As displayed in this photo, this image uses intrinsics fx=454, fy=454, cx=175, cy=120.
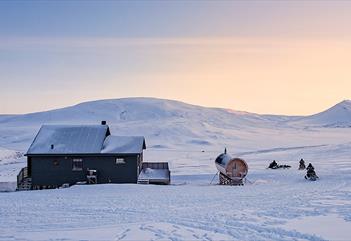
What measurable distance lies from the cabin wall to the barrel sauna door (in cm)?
774

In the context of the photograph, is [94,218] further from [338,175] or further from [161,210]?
[338,175]

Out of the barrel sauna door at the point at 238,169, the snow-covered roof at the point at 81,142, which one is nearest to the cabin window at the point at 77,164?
the snow-covered roof at the point at 81,142

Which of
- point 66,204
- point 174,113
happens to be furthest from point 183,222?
point 174,113

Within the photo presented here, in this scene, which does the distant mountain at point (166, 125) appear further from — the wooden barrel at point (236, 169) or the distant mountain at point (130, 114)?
the wooden barrel at point (236, 169)

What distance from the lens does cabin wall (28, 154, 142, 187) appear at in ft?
112

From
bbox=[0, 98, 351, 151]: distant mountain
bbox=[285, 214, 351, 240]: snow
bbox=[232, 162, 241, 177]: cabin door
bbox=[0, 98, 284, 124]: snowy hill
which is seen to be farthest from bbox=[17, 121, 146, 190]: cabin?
bbox=[0, 98, 284, 124]: snowy hill

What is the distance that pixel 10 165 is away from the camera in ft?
198

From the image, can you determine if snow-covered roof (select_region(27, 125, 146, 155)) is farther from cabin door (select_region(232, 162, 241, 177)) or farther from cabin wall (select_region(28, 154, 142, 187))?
cabin door (select_region(232, 162, 241, 177))

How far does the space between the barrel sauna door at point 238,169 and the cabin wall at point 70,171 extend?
7.74 metres

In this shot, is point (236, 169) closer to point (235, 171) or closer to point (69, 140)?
point (235, 171)

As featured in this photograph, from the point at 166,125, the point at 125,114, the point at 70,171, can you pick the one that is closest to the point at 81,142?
the point at 70,171

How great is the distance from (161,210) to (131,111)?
162 meters

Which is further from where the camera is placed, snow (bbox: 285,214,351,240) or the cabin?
the cabin

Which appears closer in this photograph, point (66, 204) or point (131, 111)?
point (66, 204)
